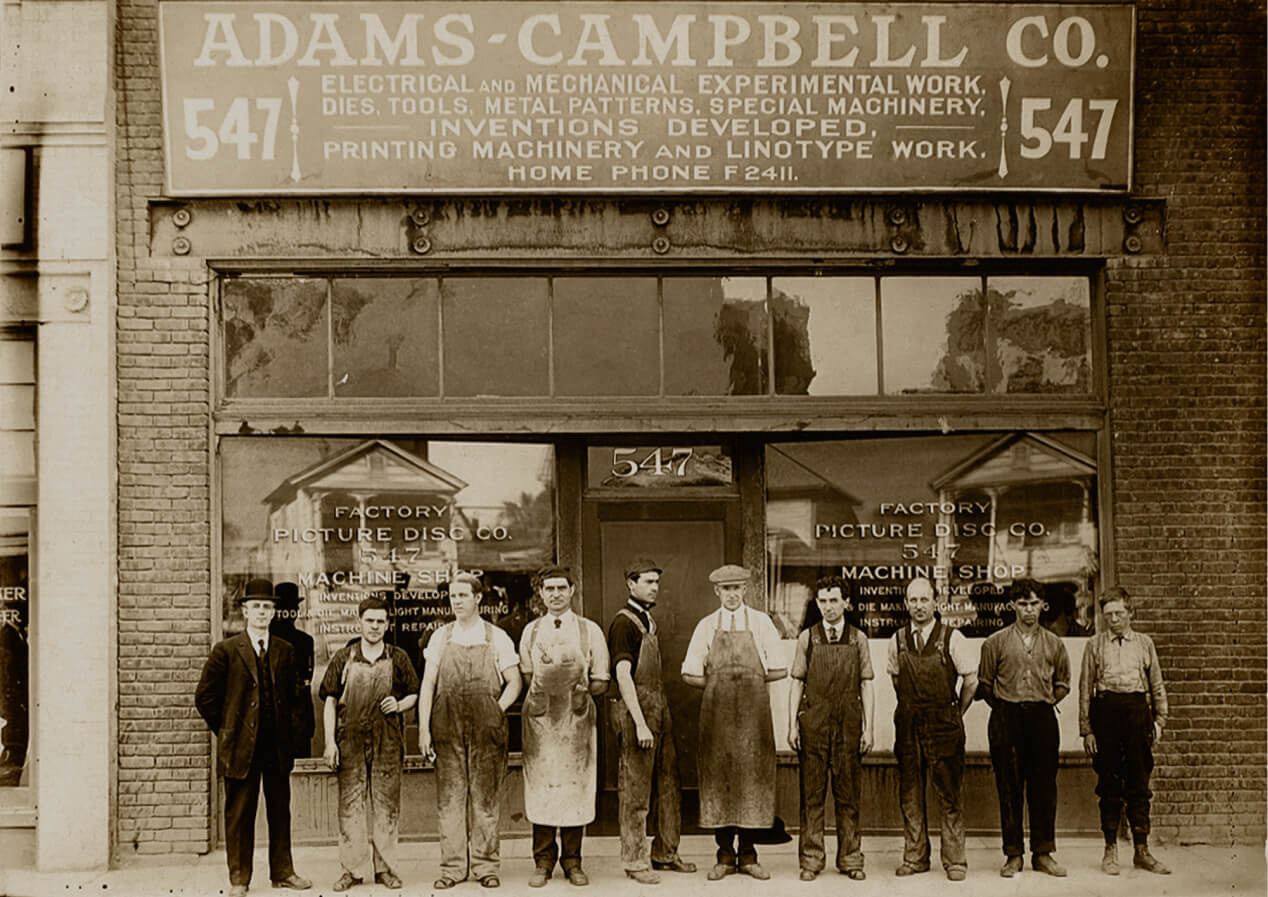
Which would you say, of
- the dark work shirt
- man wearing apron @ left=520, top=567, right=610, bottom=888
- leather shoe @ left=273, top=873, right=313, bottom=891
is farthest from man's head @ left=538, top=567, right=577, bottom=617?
leather shoe @ left=273, top=873, right=313, bottom=891

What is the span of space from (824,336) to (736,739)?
3.05 metres

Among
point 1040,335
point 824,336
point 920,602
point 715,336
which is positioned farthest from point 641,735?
point 1040,335

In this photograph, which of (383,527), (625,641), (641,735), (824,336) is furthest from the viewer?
(824,336)

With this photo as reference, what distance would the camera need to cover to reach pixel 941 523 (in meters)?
9.98

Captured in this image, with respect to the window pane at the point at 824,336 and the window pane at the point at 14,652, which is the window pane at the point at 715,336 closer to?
the window pane at the point at 824,336

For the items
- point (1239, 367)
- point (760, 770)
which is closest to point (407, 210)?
point (760, 770)

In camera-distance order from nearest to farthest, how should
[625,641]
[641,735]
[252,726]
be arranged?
[252,726], [641,735], [625,641]

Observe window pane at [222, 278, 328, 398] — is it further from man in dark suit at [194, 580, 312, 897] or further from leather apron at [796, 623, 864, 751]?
leather apron at [796, 623, 864, 751]

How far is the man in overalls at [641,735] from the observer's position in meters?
8.65

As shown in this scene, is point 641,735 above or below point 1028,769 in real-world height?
above

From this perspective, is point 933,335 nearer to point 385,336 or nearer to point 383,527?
point 385,336

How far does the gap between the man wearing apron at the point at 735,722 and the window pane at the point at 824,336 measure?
6.16ft

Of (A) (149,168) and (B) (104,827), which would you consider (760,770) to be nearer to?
(B) (104,827)

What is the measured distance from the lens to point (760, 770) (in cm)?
868
